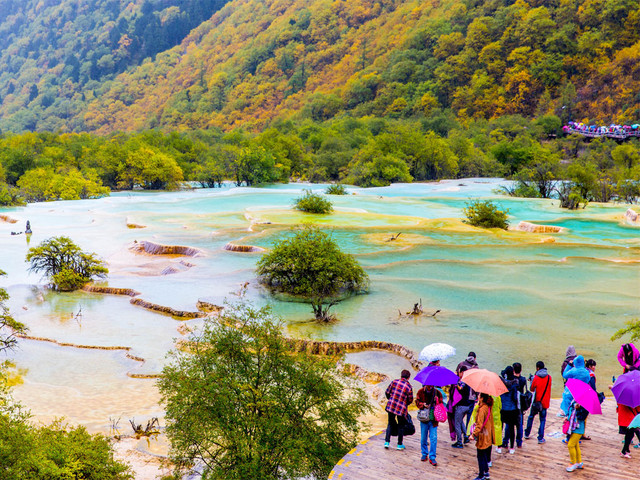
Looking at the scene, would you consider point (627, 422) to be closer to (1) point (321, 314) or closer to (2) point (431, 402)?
(2) point (431, 402)

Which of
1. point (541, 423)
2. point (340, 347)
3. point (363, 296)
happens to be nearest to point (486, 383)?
point (541, 423)

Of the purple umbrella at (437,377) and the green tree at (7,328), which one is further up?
the purple umbrella at (437,377)

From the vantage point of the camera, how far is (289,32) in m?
160

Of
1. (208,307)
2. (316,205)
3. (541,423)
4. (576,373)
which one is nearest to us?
(576,373)

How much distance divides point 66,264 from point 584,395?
19.6 meters

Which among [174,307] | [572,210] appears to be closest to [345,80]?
[572,210]

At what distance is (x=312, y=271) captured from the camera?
20578 mm

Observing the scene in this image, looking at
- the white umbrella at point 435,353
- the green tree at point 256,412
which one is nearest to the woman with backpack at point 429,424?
the white umbrella at point 435,353

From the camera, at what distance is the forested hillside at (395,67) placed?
9800cm

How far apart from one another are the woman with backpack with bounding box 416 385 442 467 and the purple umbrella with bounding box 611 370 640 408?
7.51 feet

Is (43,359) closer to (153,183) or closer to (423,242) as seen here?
(423,242)

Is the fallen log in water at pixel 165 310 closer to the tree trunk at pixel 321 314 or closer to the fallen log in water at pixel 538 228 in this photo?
the tree trunk at pixel 321 314

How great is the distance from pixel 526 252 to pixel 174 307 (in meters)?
15.2

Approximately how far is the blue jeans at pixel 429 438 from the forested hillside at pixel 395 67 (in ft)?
284
